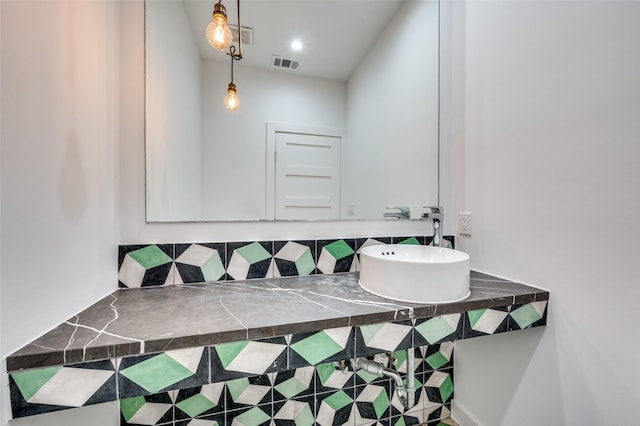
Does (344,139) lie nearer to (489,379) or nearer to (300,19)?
(300,19)

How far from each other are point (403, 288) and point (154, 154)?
108cm

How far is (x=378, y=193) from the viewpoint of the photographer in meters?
1.40

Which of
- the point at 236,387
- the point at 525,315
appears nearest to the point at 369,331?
the point at 525,315

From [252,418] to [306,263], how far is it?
707 millimetres

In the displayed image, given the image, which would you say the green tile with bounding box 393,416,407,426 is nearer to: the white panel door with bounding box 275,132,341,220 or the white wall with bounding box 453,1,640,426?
the white wall with bounding box 453,1,640,426

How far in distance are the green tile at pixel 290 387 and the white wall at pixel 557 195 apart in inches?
33.4

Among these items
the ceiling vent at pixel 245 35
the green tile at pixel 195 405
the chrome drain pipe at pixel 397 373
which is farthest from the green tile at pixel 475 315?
the ceiling vent at pixel 245 35

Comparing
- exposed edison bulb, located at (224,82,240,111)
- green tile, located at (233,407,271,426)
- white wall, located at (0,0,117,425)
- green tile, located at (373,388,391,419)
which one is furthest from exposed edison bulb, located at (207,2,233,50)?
green tile, located at (373,388,391,419)

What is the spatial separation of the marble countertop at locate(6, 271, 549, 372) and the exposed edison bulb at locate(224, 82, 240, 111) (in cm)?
77

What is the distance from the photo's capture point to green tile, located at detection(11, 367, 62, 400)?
0.54 meters

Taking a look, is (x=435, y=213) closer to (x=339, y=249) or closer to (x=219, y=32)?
(x=339, y=249)

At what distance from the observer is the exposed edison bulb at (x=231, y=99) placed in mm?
1177

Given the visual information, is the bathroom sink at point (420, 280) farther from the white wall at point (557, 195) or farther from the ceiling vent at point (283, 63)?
the ceiling vent at point (283, 63)

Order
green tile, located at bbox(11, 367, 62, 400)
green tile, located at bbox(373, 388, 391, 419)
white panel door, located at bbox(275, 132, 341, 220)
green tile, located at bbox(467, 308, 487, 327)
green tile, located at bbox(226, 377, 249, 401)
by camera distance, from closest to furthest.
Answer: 1. green tile, located at bbox(11, 367, 62, 400)
2. green tile, located at bbox(467, 308, 487, 327)
3. green tile, located at bbox(226, 377, 249, 401)
4. white panel door, located at bbox(275, 132, 341, 220)
5. green tile, located at bbox(373, 388, 391, 419)
